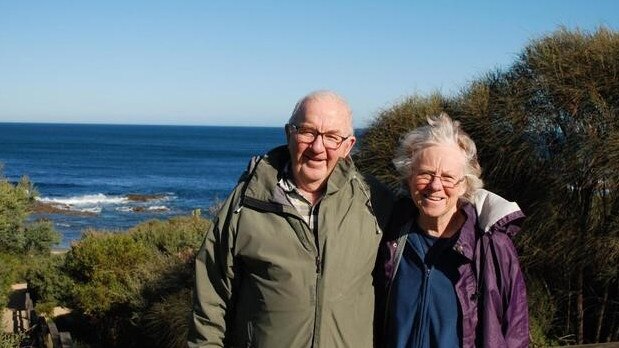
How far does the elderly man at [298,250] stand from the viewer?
254 cm

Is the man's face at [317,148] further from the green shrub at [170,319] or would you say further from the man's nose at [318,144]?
the green shrub at [170,319]

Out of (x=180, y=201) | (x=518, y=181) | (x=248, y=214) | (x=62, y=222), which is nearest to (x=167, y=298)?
(x=518, y=181)

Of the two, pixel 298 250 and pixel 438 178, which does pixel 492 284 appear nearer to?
pixel 438 178

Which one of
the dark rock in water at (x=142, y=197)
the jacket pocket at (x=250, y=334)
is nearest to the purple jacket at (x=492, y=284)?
the jacket pocket at (x=250, y=334)

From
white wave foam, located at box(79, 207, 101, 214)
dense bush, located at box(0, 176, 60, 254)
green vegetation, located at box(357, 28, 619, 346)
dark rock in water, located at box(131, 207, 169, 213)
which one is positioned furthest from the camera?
dark rock in water, located at box(131, 207, 169, 213)

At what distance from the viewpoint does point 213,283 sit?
2648 millimetres

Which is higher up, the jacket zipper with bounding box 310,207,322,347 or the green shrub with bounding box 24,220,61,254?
the jacket zipper with bounding box 310,207,322,347

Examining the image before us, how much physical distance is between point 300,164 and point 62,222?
36443mm

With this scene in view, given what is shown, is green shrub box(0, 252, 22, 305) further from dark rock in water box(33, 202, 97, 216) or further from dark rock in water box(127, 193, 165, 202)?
dark rock in water box(127, 193, 165, 202)

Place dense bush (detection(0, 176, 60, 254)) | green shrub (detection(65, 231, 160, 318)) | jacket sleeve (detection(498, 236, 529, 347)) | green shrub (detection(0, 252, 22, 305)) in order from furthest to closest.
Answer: dense bush (detection(0, 176, 60, 254)) < green shrub (detection(65, 231, 160, 318)) < green shrub (detection(0, 252, 22, 305)) < jacket sleeve (detection(498, 236, 529, 347))

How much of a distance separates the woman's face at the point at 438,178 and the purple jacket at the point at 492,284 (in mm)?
141

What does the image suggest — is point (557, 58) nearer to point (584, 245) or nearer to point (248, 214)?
point (584, 245)

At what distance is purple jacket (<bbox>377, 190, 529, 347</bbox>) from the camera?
250cm

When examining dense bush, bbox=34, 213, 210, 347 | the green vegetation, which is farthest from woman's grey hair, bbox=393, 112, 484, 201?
dense bush, bbox=34, 213, 210, 347
